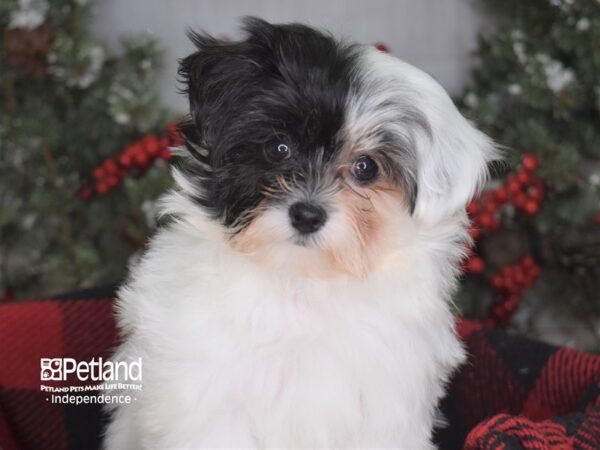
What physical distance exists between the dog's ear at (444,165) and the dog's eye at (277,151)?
1.04ft

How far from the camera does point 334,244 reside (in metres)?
1.93

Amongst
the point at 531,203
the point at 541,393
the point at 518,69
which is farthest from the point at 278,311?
the point at 518,69

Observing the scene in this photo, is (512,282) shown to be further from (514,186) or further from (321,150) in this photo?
(321,150)

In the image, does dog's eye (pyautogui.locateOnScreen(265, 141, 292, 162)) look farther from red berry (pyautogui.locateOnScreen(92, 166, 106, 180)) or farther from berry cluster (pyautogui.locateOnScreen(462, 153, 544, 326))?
red berry (pyautogui.locateOnScreen(92, 166, 106, 180))

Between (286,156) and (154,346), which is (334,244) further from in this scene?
(154,346)

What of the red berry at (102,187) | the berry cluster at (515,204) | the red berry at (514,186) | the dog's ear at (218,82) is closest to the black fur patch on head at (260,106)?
the dog's ear at (218,82)

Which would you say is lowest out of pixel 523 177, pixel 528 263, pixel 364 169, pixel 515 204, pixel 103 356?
pixel 103 356

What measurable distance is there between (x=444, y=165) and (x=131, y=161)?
2.10 metres

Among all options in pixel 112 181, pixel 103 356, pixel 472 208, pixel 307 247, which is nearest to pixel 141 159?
pixel 112 181

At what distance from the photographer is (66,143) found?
13.5 ft

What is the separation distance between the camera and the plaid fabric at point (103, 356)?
273 cm

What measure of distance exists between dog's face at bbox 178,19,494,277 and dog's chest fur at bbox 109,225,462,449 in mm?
117

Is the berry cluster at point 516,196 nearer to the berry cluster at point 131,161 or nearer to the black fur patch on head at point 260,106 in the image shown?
the berry cluster at point 131,161

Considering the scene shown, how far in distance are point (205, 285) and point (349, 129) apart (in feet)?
1.82
